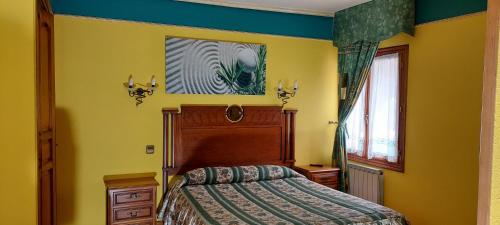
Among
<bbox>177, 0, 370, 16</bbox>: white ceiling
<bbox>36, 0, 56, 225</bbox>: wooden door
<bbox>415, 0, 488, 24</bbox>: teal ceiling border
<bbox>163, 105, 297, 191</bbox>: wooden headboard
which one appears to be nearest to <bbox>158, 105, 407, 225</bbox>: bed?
<bbox>163, 105, 297, 191</bbox>: wooden headboard

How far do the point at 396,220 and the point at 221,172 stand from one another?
1.76 meters

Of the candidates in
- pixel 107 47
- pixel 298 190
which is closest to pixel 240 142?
pixel 298 190

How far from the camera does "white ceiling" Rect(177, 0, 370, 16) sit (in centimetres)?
420

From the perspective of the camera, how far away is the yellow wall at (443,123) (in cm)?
326

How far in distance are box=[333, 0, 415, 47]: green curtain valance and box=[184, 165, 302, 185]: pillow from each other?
1722mm

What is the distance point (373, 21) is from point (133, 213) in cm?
314

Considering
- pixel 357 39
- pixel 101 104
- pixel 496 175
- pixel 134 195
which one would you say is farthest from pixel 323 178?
pixel 496 175

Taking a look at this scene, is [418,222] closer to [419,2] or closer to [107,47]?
[419,2]

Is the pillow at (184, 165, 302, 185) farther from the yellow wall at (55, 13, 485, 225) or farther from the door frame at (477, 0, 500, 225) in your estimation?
the door frame at (477, 0, 500, 225)

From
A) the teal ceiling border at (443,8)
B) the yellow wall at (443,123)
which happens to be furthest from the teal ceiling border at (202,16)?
the teal ceiling border at (443,8)

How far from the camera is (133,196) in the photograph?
356cm

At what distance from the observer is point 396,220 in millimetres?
2947

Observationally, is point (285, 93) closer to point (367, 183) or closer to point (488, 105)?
point (367, 183)

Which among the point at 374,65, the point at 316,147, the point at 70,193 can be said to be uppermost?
the point at 374,65
